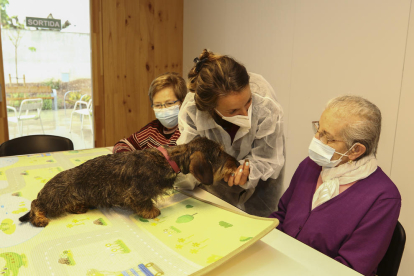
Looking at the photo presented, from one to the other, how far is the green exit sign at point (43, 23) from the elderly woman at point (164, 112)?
3088 millimetres

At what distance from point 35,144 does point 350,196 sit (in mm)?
3032

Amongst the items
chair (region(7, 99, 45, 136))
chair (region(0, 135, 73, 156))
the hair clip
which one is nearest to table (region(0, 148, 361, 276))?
the hair clip

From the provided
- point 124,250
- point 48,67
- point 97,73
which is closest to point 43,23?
point 48,67

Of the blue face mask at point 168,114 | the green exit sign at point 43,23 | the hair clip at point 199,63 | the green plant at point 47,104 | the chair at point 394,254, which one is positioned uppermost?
the green exit sign at point 43,23

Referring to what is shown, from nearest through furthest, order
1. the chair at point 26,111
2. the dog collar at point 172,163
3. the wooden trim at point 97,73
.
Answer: the dog collar at point 172,163 < the chair at point 26,111 < the wooden trim at point 97,73

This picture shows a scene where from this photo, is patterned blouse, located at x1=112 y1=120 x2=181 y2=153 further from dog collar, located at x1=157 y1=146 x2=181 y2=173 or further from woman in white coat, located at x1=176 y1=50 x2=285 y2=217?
dog collar, located at x1=157 y1=146 x2=181 y2=173

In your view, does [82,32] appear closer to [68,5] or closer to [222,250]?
[68,5]

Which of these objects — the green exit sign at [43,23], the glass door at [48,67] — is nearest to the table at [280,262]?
the glass door at [48,67]

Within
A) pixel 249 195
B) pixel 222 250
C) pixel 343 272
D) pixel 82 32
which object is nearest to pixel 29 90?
pixel 82 32

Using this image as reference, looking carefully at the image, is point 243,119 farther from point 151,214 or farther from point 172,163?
point 151,214

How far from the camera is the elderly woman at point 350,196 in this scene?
1498 mm

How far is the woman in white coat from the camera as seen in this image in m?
1.81

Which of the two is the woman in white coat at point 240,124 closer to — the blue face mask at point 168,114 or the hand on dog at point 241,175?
the hand on dog at point 241,175

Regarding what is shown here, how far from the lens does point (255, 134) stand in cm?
206
